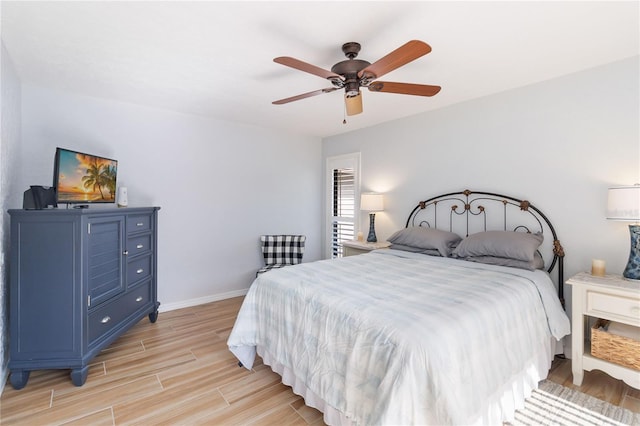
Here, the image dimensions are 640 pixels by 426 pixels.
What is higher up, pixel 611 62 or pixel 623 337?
pixel 611 62

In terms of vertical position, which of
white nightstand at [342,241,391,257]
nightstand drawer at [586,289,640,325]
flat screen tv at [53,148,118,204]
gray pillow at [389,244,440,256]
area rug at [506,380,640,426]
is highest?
flat screen tv at [53,148,118,204]

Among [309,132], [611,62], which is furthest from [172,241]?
[611,62]

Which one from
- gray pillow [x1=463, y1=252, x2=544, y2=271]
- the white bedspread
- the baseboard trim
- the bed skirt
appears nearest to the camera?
the white bedspread

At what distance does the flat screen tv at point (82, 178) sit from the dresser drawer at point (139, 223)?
0.31 meters

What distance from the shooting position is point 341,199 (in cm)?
509

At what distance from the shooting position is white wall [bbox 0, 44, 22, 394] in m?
2.25

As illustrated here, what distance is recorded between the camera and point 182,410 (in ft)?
6.68

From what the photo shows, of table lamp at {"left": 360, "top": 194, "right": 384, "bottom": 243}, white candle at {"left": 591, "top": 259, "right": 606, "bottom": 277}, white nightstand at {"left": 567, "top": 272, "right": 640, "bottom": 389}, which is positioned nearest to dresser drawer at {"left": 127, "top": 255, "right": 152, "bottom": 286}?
table lamp at {"left": 360, "top": 194, "right": 384, "bottom": 243}

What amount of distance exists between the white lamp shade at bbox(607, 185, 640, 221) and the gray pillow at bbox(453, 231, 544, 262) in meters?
0.56

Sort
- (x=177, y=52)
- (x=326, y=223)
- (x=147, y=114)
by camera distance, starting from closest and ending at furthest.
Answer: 1. (x=177, y=52)
2. (x=147, y=114)
3. (x=326, y=223)

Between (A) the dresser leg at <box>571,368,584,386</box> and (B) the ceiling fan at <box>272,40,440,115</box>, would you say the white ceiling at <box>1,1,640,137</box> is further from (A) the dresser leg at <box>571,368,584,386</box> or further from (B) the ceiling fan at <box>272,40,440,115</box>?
(A) the dresser leg at <box>571,368,584,386</box>

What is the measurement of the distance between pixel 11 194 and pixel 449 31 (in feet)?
12.1

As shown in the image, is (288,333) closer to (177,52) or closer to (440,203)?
(177,52)

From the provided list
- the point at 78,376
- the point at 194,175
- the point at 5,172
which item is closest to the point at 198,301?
the point at 194,175
